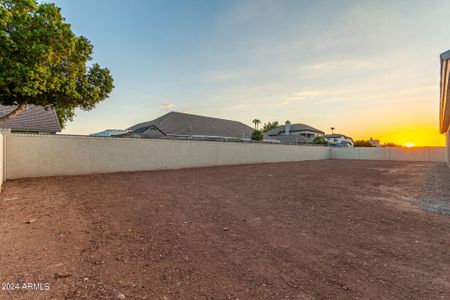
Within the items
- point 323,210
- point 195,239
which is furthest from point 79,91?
point 323,210

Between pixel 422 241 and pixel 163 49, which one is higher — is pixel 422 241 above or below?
below

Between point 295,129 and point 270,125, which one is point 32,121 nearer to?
point 295,129

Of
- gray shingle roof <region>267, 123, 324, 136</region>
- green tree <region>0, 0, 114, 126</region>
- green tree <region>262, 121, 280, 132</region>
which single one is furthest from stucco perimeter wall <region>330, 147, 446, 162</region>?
green tree <region>262, 121, 280, 132</region>

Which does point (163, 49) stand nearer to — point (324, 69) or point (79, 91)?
point (79, 91)

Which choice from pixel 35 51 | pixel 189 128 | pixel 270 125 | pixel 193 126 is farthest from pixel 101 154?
pixel 270 125

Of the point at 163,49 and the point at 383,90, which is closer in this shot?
the point at 163,49

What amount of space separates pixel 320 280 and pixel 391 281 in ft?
2.50

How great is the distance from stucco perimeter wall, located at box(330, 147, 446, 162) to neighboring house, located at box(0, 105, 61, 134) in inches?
1263

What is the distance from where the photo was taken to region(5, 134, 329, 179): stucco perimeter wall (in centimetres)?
866

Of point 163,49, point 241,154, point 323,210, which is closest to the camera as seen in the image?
point 323,210

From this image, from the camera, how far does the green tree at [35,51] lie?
5719 millimetres

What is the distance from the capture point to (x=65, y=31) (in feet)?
20.7

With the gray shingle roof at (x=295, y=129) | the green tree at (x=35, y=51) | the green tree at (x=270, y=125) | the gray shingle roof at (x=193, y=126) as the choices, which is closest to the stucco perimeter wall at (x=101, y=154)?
the green tree at (x=35, y=51)

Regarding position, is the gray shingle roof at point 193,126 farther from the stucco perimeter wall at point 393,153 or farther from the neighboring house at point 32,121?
the stucco perimeter wall at point 393,153
